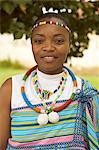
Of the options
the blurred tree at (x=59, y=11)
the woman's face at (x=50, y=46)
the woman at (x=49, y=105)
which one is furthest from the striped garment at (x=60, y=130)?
the blurred tree at (x=59, y=11)

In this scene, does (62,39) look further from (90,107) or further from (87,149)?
(87,149)

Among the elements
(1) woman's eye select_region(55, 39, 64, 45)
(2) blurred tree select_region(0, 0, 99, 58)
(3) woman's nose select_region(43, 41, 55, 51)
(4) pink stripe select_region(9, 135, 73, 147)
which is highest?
(2) blurred tree select_region(0, 0, 99, 58)

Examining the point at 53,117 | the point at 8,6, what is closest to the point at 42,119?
the point at 53,117

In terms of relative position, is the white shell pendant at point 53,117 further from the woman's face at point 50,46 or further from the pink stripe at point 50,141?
the woman's face at point 50,46

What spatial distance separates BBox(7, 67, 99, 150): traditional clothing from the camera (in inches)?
104

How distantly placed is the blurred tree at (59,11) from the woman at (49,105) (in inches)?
31.2

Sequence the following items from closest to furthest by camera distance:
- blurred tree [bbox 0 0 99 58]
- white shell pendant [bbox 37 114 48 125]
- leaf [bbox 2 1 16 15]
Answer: white shell pendant [bbox 37 114 48 125], leaf [bbox 2 1 16 15], blurred tree [bbox 0 0 99 58]

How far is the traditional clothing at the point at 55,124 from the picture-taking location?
2631 millimetres

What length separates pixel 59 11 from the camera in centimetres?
365

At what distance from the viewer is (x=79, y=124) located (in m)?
2.67

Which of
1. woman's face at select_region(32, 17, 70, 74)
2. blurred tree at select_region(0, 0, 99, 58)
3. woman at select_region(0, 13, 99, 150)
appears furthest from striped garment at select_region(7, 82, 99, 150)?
blurred tree at select_region(0, 0, 99, 58)

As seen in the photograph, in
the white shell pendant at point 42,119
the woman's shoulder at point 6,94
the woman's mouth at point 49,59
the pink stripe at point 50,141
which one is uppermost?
the woman's mouth at point 49,59

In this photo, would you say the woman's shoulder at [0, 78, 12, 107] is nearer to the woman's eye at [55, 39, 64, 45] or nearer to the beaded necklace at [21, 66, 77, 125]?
the beaded necklace at [21, 66, 77, 125]

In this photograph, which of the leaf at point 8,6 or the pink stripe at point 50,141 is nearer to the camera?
the pink stripe at point 50,141
